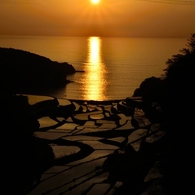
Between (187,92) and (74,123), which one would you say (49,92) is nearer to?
(74,123)

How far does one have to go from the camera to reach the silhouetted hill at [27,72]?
193 ft

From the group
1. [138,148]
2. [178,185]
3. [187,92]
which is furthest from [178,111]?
[178,185]

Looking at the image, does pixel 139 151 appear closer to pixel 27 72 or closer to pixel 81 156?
pixel 81 156

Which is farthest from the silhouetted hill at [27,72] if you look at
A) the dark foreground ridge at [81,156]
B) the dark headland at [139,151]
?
the dark headland at [139,151]

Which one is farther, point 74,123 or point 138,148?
point 74,123

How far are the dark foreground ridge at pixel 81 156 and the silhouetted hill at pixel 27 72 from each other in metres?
37.6

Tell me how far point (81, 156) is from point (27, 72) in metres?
52.2

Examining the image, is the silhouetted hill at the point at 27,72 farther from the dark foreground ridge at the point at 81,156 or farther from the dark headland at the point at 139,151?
the dark headland at the point at 139,151

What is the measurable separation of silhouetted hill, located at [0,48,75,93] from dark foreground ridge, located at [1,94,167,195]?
123 ft

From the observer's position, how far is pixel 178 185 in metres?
11.9

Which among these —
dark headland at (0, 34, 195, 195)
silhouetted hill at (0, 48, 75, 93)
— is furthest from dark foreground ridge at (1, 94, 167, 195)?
silhouetted hill at (0, 48, 75, 93)

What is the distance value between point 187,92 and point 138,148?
3340mm

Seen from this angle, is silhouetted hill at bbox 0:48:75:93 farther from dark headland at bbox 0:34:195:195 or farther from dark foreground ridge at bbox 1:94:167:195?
dark headland at bbox 0:34:195:195

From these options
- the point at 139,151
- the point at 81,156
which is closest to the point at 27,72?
the point at 81,156
